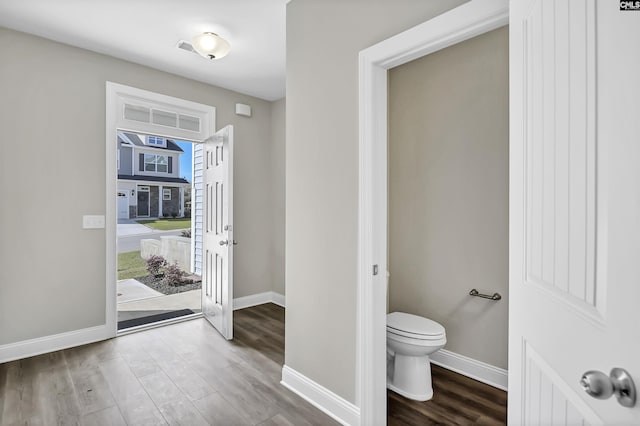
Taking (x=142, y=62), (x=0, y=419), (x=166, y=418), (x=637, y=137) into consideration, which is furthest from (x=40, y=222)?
(x=637, y=137)

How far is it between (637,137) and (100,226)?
12.0 feet

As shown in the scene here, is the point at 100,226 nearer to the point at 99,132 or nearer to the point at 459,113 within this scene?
the point at 99,132

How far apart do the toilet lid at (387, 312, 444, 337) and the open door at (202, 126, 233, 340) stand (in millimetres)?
1614

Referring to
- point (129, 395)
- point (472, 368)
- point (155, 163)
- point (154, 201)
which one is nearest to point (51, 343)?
point (129, 395)

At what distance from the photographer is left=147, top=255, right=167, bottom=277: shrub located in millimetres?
5938

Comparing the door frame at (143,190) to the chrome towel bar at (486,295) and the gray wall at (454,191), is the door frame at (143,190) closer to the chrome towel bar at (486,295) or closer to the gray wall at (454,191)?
the gray wall at (454,191)

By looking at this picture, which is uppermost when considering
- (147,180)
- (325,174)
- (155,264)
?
(147,180)

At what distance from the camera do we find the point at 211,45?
8.70 ft

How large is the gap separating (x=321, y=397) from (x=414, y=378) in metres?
0.65

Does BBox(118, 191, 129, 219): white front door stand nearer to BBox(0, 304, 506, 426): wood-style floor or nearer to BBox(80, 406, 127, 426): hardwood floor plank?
A: BBox(0, 304, 506, 426): wood-style floor

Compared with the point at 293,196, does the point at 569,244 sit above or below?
below

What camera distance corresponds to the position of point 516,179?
1015 millimetres

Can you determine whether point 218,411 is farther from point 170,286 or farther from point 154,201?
point 154,201

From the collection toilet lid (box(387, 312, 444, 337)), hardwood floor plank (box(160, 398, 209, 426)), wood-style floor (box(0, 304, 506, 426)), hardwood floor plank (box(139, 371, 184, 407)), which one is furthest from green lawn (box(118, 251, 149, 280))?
toilet lid (box(387, 312, 444, 337))
